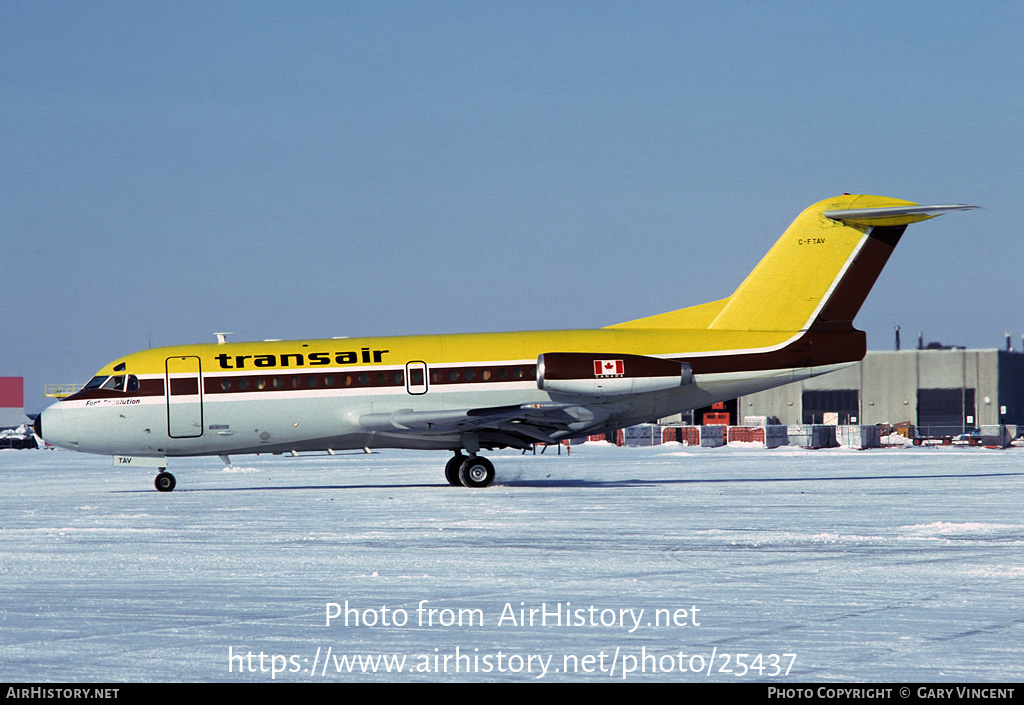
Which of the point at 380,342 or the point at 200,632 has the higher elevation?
the point at 380,342

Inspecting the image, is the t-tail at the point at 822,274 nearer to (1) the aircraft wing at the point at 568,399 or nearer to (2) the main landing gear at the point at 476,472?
(1) the aircraft wing at the point at 568,399

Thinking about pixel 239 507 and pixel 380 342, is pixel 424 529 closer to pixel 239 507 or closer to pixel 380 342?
pixel 239 507

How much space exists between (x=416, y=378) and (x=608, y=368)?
470 cm

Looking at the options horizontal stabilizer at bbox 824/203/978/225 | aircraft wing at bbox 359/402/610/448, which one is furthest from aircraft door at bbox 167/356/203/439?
horizontal stabilizer at bbox 824/203/978/225

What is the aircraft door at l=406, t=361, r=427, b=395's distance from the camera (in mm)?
27672

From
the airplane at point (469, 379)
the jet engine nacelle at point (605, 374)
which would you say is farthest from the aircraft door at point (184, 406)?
the jet engine nacelle at point (605, 374)

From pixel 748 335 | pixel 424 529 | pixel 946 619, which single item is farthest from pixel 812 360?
pixel 946 619

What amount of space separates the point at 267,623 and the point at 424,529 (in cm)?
809

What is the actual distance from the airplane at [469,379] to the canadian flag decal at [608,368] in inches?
1.2

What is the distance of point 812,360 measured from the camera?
28703 millimetres

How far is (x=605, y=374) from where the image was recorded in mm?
27344

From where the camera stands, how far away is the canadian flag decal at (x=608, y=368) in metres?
27.3
